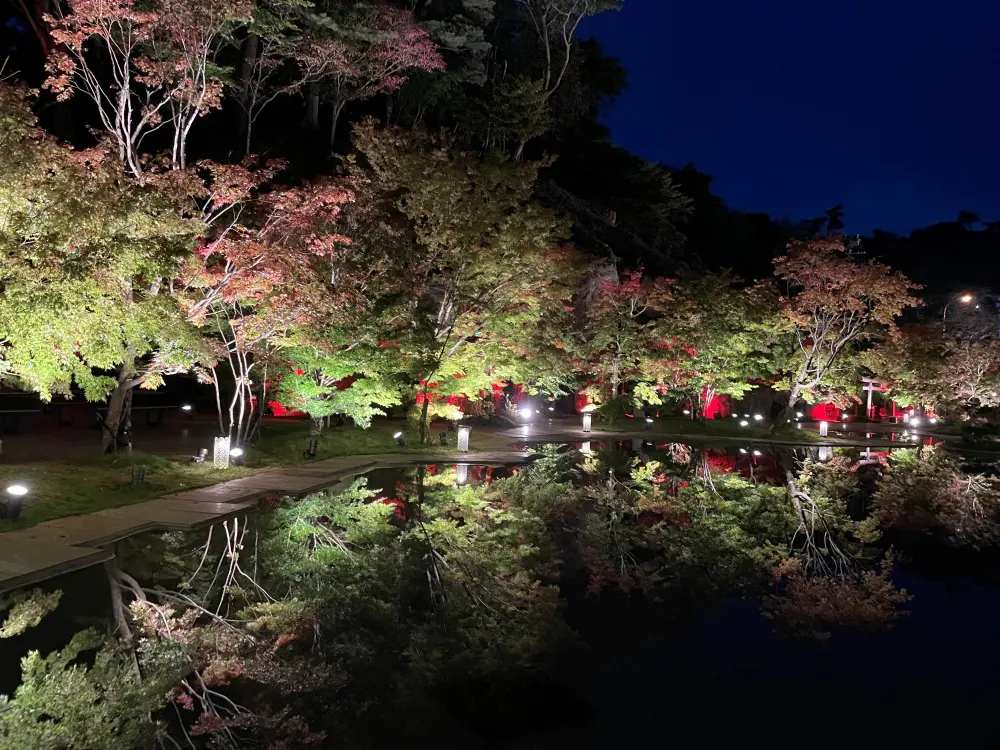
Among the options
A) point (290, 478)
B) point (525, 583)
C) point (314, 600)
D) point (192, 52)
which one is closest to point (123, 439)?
point (290, 478)

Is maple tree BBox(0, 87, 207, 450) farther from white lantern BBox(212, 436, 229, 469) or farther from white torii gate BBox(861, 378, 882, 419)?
white torii gate BBox(861, 378, 882, 419)

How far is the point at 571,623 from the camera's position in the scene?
23.7 ft

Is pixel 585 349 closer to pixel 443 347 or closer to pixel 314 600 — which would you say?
pixel 443 347

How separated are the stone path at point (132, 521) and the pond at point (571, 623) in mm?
436

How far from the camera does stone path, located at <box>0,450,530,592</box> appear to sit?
866cm

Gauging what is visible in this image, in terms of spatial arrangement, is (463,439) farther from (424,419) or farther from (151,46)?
(151,46)

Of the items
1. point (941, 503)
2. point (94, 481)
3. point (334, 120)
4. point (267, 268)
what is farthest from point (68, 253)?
point (334, 120)

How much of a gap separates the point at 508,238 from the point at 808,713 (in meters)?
18.8

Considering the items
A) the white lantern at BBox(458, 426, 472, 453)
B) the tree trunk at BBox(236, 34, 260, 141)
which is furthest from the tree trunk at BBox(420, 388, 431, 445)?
the tree trunk at BBox(236, 34, 260, 141)

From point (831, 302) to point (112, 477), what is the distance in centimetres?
2900

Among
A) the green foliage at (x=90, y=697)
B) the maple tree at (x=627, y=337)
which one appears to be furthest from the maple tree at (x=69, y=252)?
the maple tree at (x=627, y=337)

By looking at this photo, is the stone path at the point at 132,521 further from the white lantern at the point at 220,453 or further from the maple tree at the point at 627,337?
the maple tree at the point at 627,337

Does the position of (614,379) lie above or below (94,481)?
above

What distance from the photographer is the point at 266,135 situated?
36375 millimetres
